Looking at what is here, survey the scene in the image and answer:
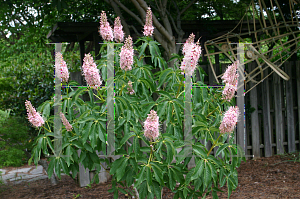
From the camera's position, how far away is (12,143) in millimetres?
3645

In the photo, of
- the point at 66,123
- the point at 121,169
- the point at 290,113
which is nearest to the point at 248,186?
the point at 290,113

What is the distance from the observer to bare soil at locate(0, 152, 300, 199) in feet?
10.5

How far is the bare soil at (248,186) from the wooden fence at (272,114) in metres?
0.33

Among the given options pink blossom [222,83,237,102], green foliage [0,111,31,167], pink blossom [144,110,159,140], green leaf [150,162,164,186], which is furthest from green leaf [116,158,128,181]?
green foliage [0,111,31,167]

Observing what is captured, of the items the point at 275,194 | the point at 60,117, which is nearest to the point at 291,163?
the point at 275,194

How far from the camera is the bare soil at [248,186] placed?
3194mm

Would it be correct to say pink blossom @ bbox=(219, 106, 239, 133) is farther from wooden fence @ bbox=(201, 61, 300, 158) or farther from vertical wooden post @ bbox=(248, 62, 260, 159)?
vertical wooden post @ bbox=(248, 62, 260, 159)

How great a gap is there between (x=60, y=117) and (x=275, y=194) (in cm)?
248

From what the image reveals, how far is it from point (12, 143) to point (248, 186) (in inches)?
120

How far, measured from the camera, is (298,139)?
4957mm

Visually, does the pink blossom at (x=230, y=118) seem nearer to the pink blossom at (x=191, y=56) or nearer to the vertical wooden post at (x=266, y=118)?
the pink blossom at (x=191, y=56)

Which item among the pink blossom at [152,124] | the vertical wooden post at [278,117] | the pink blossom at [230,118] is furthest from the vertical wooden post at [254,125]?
the pink blossom at [152,124]

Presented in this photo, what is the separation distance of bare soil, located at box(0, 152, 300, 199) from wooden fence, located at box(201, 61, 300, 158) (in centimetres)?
33

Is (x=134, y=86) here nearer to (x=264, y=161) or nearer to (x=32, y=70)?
(x=264, y=161)
